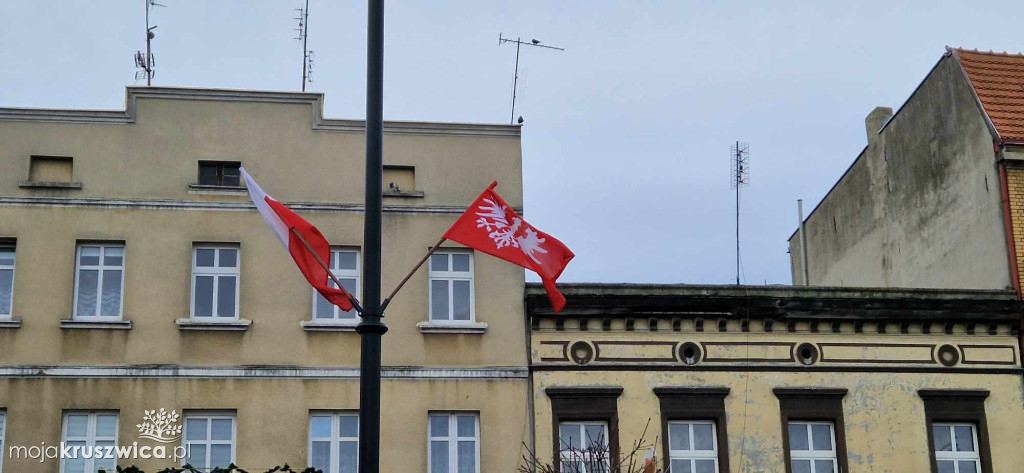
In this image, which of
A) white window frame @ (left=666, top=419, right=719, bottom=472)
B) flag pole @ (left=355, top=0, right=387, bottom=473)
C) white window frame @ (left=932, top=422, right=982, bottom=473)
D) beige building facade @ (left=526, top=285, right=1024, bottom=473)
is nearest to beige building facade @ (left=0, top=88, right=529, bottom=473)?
beige building facade @ (left=526, top=285, right=1024, bottom=473)

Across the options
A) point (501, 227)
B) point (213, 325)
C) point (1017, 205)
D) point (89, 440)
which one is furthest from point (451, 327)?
point (1017, 205)

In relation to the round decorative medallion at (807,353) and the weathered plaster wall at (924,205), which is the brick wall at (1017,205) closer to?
the weathered plaster wall at (924,205)

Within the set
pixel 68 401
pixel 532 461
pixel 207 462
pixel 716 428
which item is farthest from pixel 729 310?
pixel 68 401

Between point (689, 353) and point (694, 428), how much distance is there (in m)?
1.27

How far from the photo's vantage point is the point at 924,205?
91.0 feet

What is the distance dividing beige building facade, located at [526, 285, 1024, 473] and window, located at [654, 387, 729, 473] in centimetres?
2

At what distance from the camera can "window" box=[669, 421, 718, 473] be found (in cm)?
2281

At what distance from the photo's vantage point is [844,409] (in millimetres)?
23406

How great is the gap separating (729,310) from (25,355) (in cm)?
1154

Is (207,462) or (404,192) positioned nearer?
(207,462)

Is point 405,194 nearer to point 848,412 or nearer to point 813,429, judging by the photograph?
point 813,429

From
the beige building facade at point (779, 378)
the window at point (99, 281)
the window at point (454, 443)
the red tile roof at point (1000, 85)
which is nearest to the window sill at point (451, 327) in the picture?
the beige building facade at point (779, 378)

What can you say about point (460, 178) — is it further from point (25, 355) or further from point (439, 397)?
point (25, 355)

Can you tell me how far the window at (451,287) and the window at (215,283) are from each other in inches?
128
